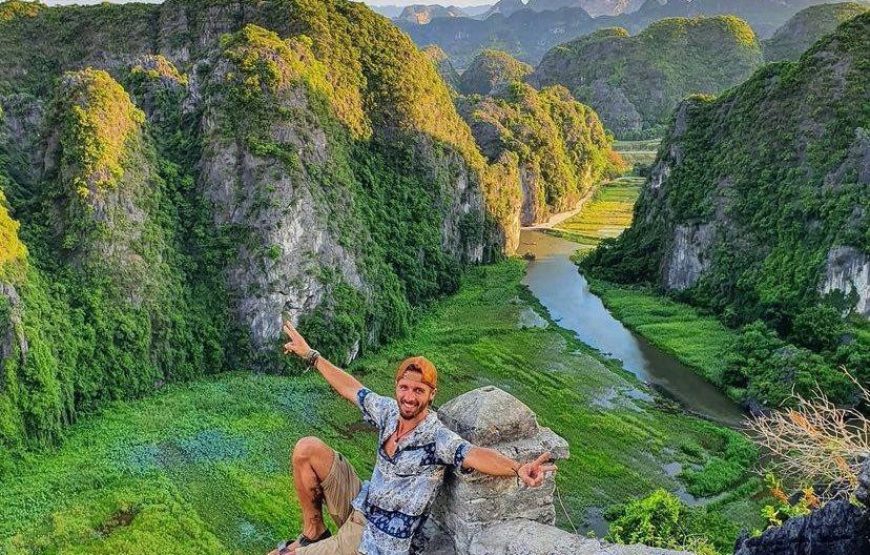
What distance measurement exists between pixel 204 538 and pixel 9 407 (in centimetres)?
844

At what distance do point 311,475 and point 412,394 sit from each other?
43.7 inches

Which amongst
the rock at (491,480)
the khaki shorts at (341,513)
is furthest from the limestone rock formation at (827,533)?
the khaki shorts at (341,513)

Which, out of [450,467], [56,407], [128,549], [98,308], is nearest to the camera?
[450,467]

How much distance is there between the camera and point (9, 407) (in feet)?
72.0

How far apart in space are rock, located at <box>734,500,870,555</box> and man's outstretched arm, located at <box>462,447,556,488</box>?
139cm

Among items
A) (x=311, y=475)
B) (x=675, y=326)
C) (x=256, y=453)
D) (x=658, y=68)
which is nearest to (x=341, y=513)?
(x=311, y=475)

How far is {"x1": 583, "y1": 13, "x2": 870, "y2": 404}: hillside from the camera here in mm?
32375

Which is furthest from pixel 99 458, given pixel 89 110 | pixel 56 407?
pixel 89 110

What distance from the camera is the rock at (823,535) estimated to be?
4020 millimetres

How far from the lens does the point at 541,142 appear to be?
238ft

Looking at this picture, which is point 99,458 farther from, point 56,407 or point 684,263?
point 684,263

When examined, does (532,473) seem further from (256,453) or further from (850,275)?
(850,275)

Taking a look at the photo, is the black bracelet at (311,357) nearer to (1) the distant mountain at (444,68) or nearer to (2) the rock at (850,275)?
(2) the rock at (850,275)

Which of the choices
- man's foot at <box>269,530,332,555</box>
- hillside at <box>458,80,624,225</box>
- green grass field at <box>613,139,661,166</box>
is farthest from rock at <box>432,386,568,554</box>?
green grass field at <box>613,139,661,166</box>
